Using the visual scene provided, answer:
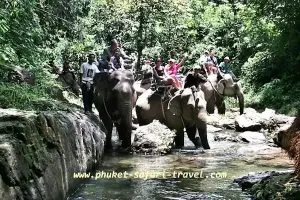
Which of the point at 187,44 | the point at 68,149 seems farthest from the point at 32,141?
the point at 187,44

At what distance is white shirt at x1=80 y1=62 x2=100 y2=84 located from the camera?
12.3 m

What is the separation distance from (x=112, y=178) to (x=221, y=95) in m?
10.6

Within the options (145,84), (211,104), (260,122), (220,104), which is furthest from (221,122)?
(145,84)

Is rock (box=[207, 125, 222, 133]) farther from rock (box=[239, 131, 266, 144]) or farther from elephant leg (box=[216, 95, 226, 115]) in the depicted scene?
elephant leg (box=[216, 95, 226, 115])

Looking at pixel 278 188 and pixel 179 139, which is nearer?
pixel 278 188

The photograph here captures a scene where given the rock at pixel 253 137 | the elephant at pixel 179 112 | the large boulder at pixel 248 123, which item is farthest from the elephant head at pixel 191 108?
the large boulder at pixel 248 123

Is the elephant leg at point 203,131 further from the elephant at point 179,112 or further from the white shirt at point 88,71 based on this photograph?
the white shirt at point 88,71

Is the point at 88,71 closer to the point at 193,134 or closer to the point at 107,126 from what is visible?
the point at 107,126

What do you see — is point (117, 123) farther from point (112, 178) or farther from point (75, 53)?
point (75, 53)

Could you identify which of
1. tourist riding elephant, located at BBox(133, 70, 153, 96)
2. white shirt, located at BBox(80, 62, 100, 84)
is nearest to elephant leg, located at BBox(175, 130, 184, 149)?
white shirt, located at BBox(80, 62, 100, 84)

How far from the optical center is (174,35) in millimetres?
30969

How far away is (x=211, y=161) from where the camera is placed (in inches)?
431

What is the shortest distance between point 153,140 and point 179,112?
1.58m

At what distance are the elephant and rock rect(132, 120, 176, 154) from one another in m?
0.90
